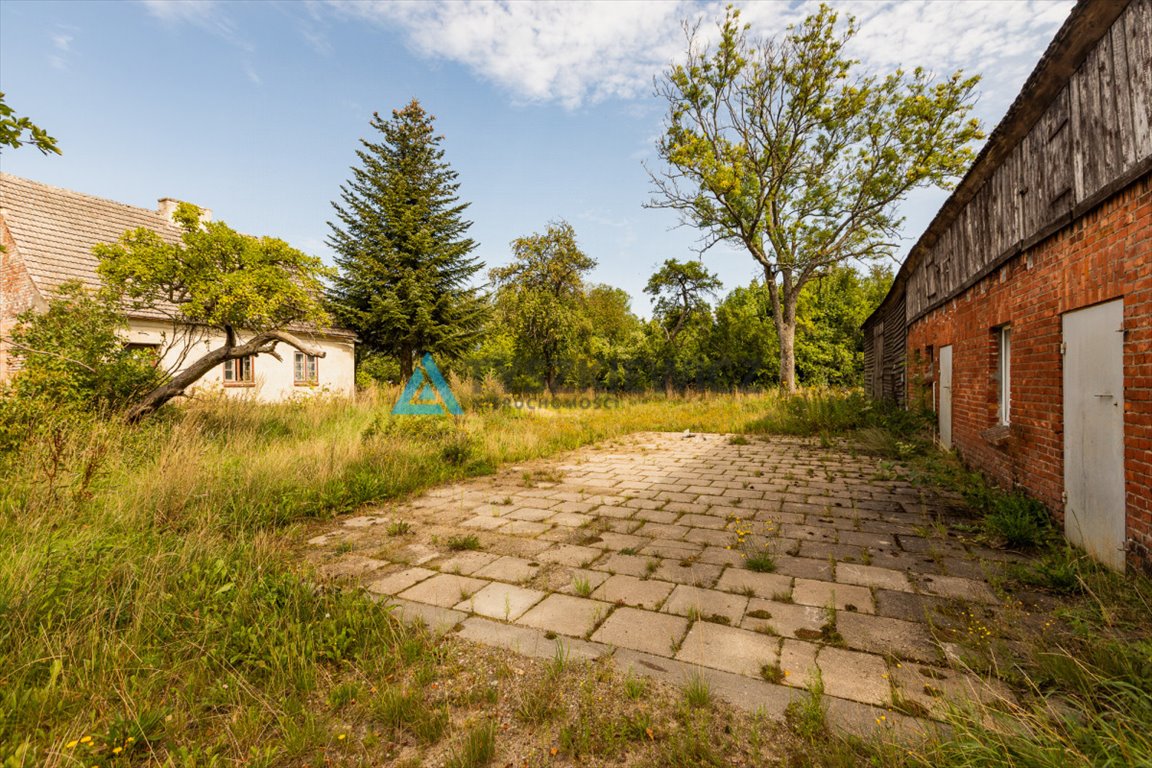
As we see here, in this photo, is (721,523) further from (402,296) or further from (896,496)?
(402,296)

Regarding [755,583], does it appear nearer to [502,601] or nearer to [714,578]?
[714,578]

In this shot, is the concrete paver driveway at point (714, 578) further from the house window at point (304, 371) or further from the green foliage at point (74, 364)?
the house window at point (304, 371)

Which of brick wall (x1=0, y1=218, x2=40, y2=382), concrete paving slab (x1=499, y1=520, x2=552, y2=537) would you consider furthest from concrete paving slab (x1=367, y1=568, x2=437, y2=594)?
brick wall (x1=0, y1=218, x2=40, y2=382)

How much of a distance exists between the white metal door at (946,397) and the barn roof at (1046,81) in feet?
8.10

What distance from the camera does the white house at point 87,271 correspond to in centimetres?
1186

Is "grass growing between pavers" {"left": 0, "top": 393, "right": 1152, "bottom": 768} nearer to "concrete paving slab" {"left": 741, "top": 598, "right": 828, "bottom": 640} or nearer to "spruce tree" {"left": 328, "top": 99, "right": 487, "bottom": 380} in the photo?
"concrete paving slab" {"left": 741, "top": 598, "right": 828, "bottom": 640}

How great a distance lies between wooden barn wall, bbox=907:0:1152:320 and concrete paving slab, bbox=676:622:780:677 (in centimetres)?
366

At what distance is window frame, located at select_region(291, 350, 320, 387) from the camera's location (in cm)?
1664

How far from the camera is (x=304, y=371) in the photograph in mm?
17125

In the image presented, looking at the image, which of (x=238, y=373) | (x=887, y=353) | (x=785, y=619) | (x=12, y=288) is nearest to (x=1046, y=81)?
(x=785, y=619)

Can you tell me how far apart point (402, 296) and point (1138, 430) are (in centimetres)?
1660

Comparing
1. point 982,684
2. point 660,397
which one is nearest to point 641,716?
point 982,684

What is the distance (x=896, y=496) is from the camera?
543cm

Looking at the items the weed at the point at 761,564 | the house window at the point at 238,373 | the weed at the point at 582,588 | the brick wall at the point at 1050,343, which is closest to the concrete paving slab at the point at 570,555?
the weed at the point at 582,588
